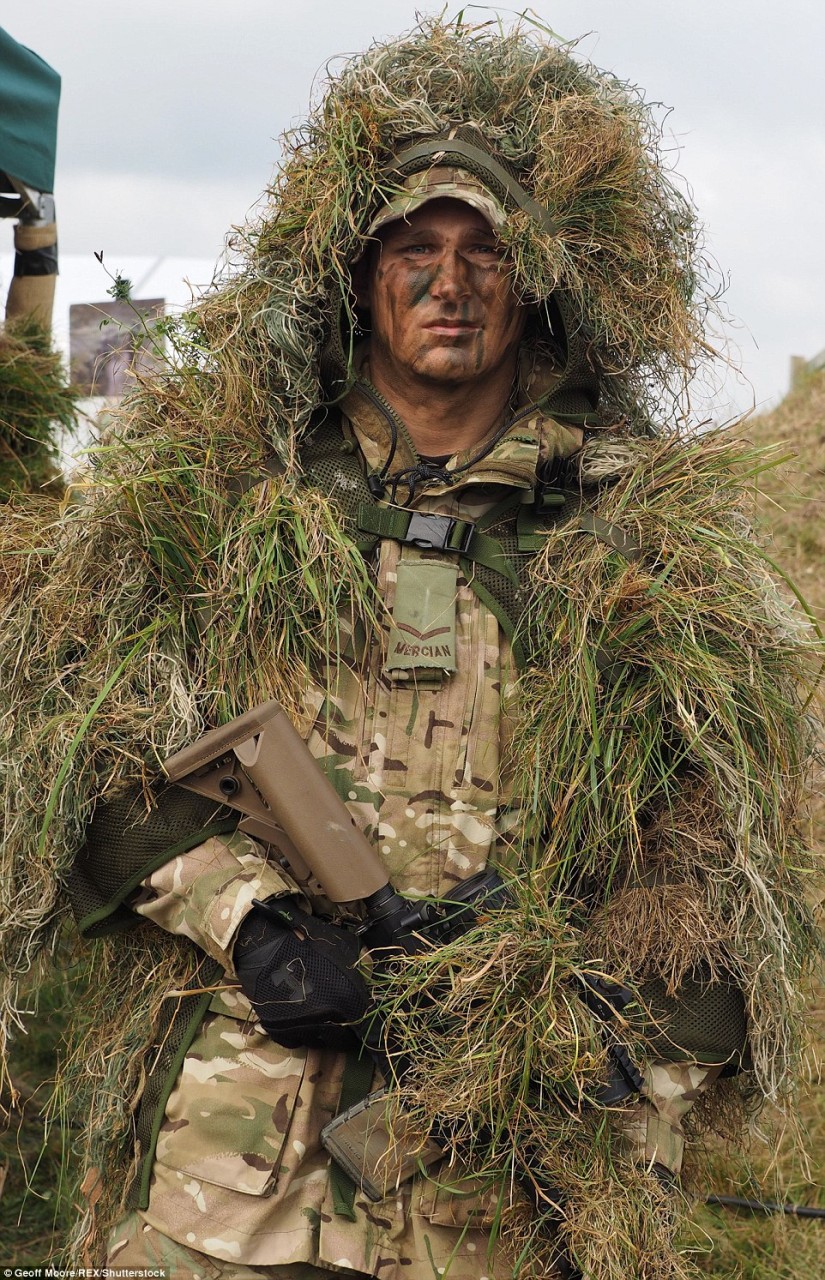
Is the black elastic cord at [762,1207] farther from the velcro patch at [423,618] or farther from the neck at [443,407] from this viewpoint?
the neck at [443,407]

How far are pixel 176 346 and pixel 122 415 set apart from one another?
9.5 inches

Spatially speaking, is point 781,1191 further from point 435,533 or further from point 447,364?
point 447,364

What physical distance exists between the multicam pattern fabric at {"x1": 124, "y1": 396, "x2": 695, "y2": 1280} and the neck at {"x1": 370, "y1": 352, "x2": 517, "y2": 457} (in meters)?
0.19

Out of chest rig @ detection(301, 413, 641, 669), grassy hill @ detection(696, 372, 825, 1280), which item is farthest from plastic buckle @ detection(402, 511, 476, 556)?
grassy hill @ detection(696, 372, 825, 1280)

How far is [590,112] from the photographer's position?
3508mm

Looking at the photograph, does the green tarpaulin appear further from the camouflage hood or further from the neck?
the neck

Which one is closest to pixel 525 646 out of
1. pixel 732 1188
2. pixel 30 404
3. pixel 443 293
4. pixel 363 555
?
pixel 363 555

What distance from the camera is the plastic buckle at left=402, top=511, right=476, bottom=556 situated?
11.1 feet

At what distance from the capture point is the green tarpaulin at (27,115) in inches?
187

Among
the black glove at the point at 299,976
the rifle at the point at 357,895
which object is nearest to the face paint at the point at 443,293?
the rifle at the point at 357,895

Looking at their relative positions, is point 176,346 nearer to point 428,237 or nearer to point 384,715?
point 428,237

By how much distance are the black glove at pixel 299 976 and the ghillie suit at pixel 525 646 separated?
13cm

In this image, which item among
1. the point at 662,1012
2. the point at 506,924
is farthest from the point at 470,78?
the point at 662,1012

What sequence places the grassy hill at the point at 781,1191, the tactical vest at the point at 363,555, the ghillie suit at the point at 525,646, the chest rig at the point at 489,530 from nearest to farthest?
→ the ghillie suit at the point at 525,646, the tactical vest at the point at 363,555, the chest rig at the point at 489,530, the grassy hill at the point at 781,1191
